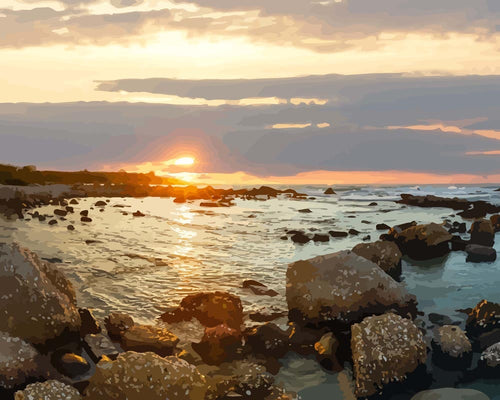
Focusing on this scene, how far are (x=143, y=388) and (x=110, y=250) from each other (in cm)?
1234

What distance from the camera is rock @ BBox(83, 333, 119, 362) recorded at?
26.2 feet

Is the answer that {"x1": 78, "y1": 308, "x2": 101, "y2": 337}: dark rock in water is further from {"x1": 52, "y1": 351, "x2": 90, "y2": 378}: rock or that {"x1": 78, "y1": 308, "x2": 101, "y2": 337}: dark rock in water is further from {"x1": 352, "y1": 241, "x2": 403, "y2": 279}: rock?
{"x1": 352, "y1": 241, "x2": 403, "y2": 279}: rock

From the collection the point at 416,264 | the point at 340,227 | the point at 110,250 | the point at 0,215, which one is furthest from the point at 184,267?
the point at 0,215

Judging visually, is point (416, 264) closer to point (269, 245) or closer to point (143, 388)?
point (269, 245)

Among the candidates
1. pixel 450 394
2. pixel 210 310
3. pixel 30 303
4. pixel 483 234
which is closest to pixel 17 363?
pixel 30 303

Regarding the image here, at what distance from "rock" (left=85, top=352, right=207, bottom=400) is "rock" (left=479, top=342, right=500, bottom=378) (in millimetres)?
4557

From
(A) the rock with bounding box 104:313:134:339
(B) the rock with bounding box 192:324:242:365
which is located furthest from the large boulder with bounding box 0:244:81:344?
(B) the rock with bounding box 192:324:242:365

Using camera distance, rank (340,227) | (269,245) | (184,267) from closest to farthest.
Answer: (184,267) < (269,245) < (340,227)

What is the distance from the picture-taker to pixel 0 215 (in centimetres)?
3016

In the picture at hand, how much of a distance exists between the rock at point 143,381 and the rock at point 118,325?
98.4 inches

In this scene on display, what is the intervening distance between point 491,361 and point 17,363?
7.21 meters

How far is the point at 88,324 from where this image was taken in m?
9.08

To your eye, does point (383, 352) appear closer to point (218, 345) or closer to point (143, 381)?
point (218, 345)

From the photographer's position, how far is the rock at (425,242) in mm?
18016
